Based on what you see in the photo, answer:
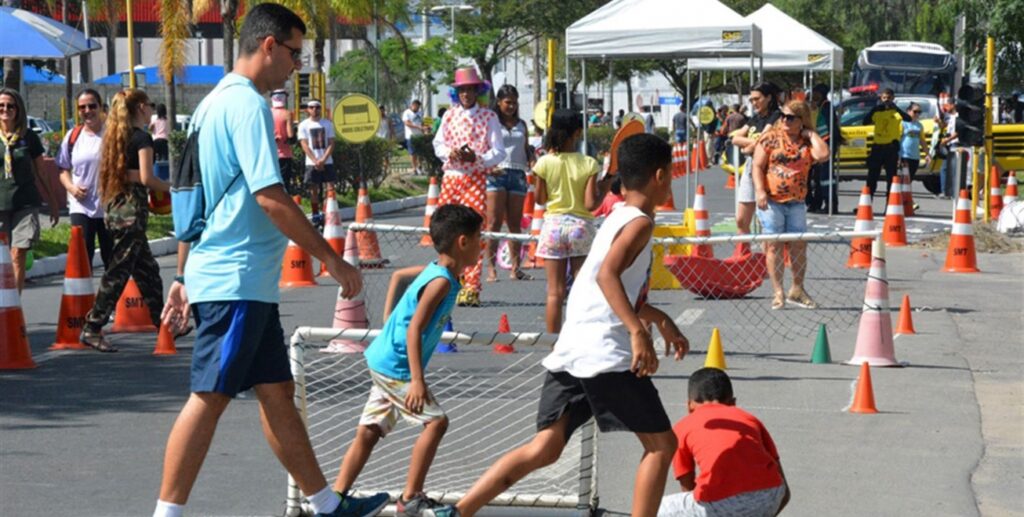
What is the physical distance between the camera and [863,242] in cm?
1753

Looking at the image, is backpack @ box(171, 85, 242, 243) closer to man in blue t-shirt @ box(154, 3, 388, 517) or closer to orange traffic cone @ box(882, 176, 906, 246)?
man in blue t-shirt @ box(154, 3, 388, 517)

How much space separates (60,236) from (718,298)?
→ 9.05 meters

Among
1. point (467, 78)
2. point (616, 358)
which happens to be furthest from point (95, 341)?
point (616, 358)

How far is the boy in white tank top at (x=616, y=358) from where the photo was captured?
225 inches

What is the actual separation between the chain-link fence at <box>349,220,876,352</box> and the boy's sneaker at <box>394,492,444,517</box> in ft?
14.3

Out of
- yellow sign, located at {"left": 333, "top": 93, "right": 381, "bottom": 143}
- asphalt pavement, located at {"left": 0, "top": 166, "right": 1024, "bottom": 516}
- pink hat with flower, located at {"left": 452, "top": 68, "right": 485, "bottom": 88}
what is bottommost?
asphalt pavement, located at {"left": 0, "top": 166, "right": 1024, "bottom": 516}

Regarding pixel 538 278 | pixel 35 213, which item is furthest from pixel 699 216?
pixel 35 213

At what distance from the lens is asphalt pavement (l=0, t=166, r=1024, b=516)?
23.0ft

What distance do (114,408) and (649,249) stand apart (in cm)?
426

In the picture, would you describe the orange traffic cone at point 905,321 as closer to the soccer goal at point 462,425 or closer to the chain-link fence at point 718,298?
the chain-link fence at point 718,298

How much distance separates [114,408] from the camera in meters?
9.16

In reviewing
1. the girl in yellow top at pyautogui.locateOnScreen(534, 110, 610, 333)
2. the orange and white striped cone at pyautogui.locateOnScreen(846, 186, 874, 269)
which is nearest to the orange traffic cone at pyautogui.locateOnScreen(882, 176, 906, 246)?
the orange and white striped cone at pyautogui.locateOnScreen(846, 186, 874, 269)

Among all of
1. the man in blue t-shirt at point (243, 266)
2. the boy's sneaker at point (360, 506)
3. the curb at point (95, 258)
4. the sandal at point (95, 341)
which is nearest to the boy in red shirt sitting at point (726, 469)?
the boy's sneaker at point (360, 506)

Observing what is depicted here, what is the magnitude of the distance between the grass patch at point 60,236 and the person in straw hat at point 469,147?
4.12 m
